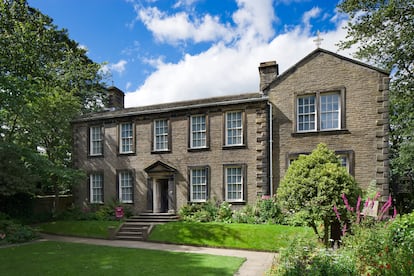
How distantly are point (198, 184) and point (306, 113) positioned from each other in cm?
772

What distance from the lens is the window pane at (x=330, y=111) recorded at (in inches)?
618

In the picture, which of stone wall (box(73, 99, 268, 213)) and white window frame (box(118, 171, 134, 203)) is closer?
stone wall (box(73, 99, 268, 213))

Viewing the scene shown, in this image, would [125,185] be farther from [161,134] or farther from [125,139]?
[161,134]

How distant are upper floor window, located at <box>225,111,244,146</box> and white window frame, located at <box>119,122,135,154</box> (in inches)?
273

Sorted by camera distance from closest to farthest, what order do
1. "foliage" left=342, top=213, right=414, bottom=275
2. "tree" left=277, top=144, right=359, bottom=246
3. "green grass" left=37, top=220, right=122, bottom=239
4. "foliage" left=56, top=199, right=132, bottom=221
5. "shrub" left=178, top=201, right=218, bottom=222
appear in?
"foliage" left=342, top=213, right=414, bottom=275
"tree" left=277, top=144, right=359, bottom=246
"shrub" left=178, top=201, right=218, bottom=222
"green grass" left=37, top=220, right=122, bottom=239
"foliage" left=56, top=199, right=132, bottom=221

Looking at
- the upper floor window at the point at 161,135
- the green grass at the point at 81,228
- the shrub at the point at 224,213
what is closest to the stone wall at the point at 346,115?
the shrub at the point at 224,213

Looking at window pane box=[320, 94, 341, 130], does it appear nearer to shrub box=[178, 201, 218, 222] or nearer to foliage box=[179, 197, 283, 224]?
foliage box=[179, 197, 283, 224]

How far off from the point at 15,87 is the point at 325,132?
1609 cm

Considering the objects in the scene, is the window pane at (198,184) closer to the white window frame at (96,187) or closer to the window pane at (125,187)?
the window pane at (125,187)

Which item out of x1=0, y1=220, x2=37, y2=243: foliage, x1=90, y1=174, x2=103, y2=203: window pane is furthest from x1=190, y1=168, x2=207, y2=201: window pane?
x1=0, y1=220, x2=37, y2=243: foliage

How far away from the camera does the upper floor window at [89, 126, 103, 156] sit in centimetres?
2123

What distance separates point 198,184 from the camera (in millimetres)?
18031

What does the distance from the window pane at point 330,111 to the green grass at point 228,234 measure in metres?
5.92

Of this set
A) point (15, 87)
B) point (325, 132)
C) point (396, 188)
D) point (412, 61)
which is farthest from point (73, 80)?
point (396, 188)
